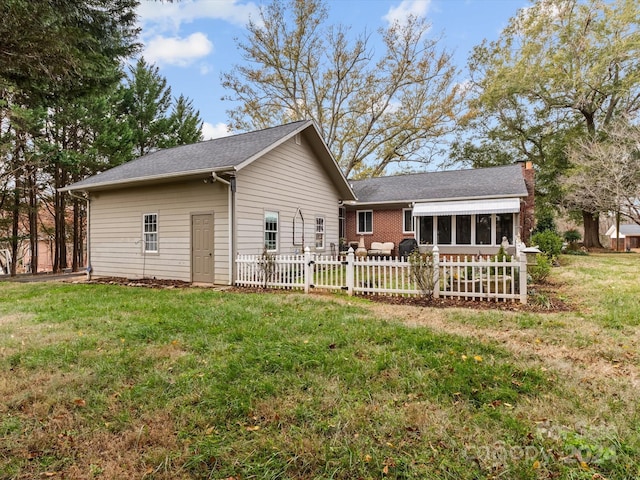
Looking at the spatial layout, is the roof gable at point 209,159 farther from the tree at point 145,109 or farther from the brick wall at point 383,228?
the tree at point 145,109

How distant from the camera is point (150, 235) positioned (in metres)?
11.4

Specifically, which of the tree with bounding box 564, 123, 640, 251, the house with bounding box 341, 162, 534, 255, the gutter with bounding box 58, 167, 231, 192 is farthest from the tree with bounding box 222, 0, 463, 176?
the gutter with bounding box 58, 167, 231, 192

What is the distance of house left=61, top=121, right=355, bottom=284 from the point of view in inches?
391

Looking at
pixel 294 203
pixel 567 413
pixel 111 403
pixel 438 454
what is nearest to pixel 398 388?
pixel 438 454

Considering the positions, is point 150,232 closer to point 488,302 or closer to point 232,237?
point 232,237

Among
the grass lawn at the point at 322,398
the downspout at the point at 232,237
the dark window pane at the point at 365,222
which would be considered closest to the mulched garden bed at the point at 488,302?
the grass lawn at the point at 322,398

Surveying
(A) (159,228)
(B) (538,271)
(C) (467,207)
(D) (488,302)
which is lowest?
(D) (488,302)

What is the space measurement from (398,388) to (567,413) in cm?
129

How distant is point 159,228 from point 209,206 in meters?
2.20

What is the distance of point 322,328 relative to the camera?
200 inches

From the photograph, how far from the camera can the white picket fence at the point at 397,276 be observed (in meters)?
7.06

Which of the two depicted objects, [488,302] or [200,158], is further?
[200,158]

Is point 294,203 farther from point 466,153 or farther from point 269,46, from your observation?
point 466,153

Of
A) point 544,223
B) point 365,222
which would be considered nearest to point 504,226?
point 365,222
